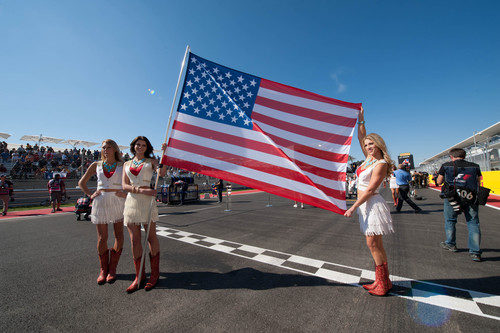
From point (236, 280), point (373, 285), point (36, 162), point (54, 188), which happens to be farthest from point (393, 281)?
point (36, 162)

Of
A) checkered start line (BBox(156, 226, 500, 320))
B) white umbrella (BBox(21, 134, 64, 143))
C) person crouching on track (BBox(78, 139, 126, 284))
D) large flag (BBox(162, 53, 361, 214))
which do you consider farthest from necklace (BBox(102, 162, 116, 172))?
white umbrella (BBox(21, 134, 64, 143))

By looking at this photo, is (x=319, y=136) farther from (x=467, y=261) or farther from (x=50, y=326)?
(x=50, y=326)

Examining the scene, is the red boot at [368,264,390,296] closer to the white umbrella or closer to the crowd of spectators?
the crowd of spectators

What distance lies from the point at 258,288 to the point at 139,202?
185 cm

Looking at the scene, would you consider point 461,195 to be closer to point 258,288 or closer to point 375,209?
point 375,209

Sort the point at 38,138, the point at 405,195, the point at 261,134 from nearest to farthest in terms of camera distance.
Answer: the point at 261,134 → the point at 405,195 → the point at 38,138

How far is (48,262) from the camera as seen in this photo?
11.3 ft

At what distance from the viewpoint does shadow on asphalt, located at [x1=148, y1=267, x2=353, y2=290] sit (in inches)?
102

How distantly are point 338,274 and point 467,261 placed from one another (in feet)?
7.19

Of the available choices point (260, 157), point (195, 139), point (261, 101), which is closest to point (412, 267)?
point (260, 157)

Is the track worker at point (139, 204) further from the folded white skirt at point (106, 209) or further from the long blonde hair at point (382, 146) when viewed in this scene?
the long blonde hair at point (382, 146)

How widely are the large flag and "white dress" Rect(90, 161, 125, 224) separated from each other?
0.74m

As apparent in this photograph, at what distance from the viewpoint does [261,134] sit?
3.17m

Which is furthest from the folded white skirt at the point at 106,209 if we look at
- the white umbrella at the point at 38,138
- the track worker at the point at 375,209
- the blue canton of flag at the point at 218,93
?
the white umbrella at the point at 38,138
